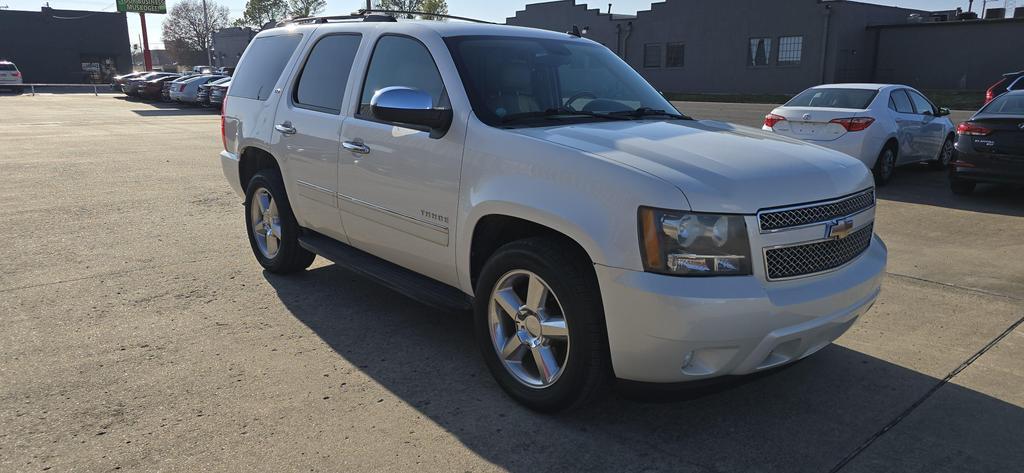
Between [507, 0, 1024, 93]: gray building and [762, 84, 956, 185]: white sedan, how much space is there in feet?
92.7

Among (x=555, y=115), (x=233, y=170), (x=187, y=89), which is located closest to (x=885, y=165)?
(x=555, y=115)

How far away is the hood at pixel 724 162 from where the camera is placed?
3090 millimetres

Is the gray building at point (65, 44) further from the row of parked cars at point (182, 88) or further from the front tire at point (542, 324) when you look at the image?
the front tire at point (542, 324)

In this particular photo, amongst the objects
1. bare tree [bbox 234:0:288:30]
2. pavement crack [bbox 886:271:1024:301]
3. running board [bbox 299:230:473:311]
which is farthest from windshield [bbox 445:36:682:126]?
bare tree [bbox 234:0:288:30]

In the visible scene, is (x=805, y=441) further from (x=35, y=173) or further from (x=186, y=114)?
(x=186, y=114)

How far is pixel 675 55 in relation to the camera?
44.8m

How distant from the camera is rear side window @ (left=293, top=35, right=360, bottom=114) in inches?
193

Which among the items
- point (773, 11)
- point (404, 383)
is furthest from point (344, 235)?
point (773, 11)

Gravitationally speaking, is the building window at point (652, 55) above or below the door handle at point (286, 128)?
above

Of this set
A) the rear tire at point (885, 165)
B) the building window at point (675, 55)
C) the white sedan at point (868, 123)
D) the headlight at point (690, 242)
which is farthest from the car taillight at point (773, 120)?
the building window at point (675, 55)

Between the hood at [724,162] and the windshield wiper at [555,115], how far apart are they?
18 centimetres

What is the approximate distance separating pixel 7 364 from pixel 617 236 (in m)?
3.46

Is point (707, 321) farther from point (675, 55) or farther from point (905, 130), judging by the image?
point (675, 55)

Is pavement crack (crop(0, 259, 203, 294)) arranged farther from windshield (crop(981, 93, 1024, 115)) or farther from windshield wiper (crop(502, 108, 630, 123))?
windshield (crop(981, 93, 1024, 115))
